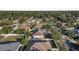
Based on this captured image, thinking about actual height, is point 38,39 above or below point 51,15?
below

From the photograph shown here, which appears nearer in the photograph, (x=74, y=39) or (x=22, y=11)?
(x=74, y=39)
